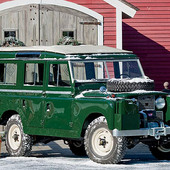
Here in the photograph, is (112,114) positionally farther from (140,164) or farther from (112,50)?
(112,50)

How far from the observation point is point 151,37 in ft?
86.3

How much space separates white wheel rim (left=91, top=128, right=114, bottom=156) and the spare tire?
0.92 m

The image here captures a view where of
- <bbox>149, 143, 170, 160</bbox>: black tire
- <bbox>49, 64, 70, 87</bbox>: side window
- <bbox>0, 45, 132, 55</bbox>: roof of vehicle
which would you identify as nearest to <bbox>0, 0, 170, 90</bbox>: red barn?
<bbox>0, 45, 132, 55</bbox>: roof of vehicle

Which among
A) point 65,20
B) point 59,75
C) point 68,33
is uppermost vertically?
point 65,20

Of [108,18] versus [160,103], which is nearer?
[160,103]

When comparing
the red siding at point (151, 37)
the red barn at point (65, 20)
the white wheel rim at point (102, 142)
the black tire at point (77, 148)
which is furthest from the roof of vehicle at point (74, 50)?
the red siding at point (151, 37)

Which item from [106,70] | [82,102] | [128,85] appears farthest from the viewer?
[106,70]

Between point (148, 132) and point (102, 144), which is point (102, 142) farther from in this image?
point (148, 132)

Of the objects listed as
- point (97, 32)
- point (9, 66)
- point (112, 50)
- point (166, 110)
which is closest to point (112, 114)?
point (166, 110)

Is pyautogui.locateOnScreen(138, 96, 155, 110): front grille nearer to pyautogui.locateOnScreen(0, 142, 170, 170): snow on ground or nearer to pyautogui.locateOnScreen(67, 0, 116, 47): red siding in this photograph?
pyautogui.locateOnScreen(0, 142, 170, 170): snow on ground

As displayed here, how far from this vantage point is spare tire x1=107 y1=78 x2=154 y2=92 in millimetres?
12391

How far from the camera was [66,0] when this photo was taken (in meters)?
20.7

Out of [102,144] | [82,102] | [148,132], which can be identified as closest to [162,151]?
[148,132]

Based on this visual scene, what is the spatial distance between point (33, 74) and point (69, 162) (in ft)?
6.84
